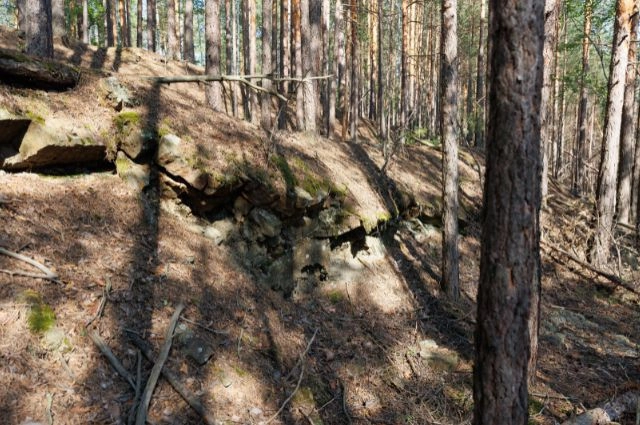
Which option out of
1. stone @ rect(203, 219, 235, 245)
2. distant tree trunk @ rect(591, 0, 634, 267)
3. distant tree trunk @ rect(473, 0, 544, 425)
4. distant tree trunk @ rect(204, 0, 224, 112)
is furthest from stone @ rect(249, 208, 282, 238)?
distant tree trunk @ rect(591, 0, 634, 267)

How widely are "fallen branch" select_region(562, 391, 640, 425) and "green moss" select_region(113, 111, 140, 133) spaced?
816 centimetres

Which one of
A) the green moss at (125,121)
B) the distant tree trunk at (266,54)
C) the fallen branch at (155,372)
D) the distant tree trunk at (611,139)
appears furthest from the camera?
the distant tree trunk at (266,54)

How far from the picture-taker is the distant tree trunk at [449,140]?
8.23 meters

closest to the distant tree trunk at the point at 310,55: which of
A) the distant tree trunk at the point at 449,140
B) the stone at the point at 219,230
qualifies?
the distant tree trunk at the point at 449,140

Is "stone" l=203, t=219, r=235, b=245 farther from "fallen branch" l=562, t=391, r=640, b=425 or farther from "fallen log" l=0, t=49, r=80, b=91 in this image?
"fallen branch" l=562, t=391, r=640, b=425

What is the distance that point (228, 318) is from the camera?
6031 millimetres

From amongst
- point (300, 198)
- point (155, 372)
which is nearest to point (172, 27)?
point (300, 198)

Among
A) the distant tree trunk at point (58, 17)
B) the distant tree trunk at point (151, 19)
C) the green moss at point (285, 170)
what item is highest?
the distant tree trunk at point (151, 19)

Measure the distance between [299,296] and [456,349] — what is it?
3.08 m

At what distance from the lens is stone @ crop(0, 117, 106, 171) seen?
19.5 feet

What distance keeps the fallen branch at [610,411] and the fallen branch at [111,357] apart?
18.2 feet

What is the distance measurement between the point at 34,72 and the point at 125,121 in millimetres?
1461

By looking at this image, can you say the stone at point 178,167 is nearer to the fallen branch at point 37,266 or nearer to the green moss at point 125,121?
the green moss at point 125,121

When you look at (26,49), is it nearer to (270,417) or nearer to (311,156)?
(311,156)
